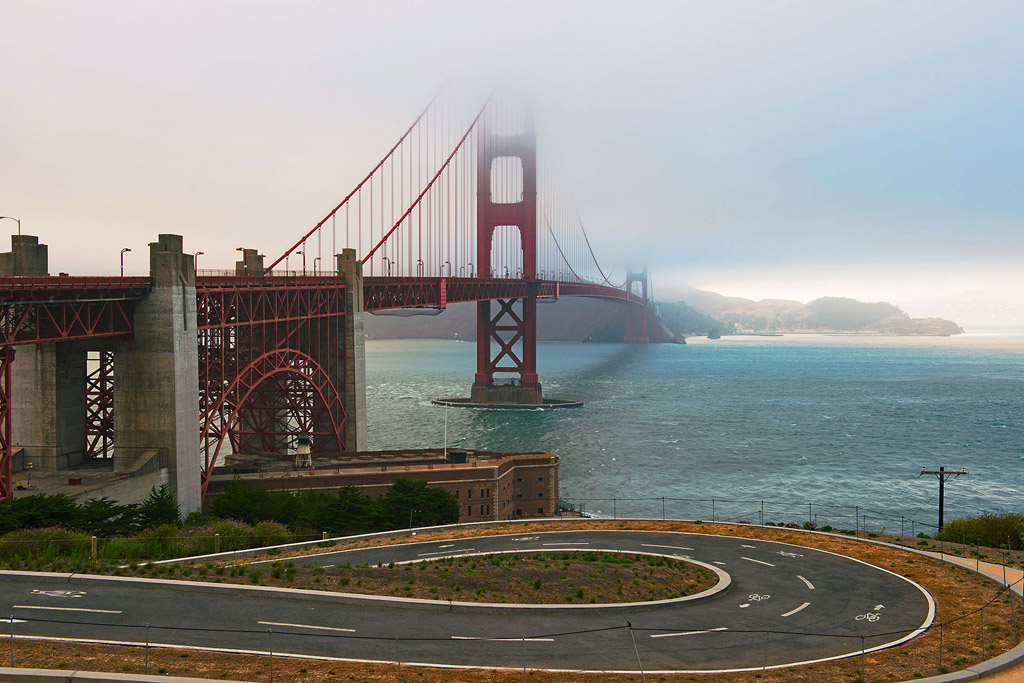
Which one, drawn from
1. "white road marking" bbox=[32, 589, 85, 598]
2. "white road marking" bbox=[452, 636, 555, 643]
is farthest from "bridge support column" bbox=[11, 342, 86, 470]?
"white road marking" bbox=[452, 636, 555, 643]

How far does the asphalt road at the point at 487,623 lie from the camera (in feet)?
53.9

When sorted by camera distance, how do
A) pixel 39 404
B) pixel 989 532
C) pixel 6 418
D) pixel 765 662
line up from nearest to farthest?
pixel 765 662 < pixel 6 418 < pixel 989 532 < pixel 39 404

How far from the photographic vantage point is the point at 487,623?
61.7 feet

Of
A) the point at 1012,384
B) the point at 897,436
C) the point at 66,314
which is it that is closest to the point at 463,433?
the point at 897,436

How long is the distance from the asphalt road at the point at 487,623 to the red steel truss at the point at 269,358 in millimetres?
23629

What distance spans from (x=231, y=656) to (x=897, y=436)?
8333 centimetres

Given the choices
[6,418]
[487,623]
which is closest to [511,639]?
[487,623]

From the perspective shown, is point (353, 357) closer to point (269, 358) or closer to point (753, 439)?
point (269, 358)

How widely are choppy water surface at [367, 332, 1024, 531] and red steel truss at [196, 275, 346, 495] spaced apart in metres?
18.1

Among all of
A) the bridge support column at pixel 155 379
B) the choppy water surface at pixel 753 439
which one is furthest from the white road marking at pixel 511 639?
the choppy water surface at pixel 753 439

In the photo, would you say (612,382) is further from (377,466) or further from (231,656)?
(231,656)

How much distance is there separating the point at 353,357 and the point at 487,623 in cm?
4163

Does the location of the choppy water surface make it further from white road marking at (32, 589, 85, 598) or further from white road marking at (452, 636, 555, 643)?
white road marking at (32, 589, 85, 598)

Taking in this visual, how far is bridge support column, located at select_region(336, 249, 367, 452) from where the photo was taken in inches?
2312
